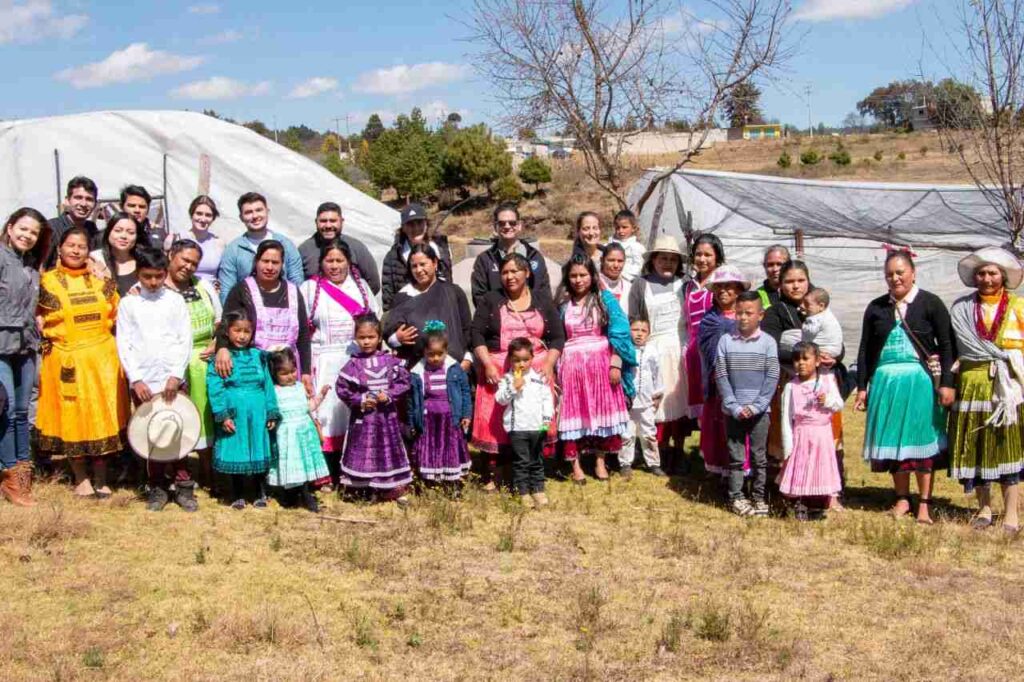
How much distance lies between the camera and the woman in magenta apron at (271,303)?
219 inches

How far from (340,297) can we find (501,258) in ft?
3.61

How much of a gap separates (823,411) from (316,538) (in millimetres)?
2887

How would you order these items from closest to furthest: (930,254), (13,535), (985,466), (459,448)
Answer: (13,535) → (985,466) → (459,448) → (930,254)

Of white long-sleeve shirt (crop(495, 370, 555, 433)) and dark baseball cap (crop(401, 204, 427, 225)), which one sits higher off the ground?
dark baseball cap (crop(401, 204, 427, 225))

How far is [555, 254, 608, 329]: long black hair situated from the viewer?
6.09 m

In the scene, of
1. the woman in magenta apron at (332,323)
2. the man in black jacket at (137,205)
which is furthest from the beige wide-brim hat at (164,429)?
the man in black jacket at (137,205)

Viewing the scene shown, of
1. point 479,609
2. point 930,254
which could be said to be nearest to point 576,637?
point 479,609

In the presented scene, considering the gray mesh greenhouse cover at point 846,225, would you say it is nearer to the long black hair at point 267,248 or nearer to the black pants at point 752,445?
the black pants at point 752,445

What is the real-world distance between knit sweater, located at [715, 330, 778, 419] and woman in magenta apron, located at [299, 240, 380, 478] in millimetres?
2194

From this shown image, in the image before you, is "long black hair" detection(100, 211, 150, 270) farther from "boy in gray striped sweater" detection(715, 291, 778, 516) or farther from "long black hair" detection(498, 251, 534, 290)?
"boy in gray striped sweater" detection(715, 291, 778, 516)

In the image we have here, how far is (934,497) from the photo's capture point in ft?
20.0

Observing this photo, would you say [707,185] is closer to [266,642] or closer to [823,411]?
[823,411]

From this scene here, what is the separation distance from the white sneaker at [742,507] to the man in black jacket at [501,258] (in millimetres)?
1750

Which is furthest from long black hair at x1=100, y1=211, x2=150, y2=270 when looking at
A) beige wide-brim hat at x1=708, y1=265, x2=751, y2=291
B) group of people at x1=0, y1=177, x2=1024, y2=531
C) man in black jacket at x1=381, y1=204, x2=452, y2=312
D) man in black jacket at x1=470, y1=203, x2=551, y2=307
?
beige wide-brim hat at x1=708, y1=265, x2=751, y2=291
